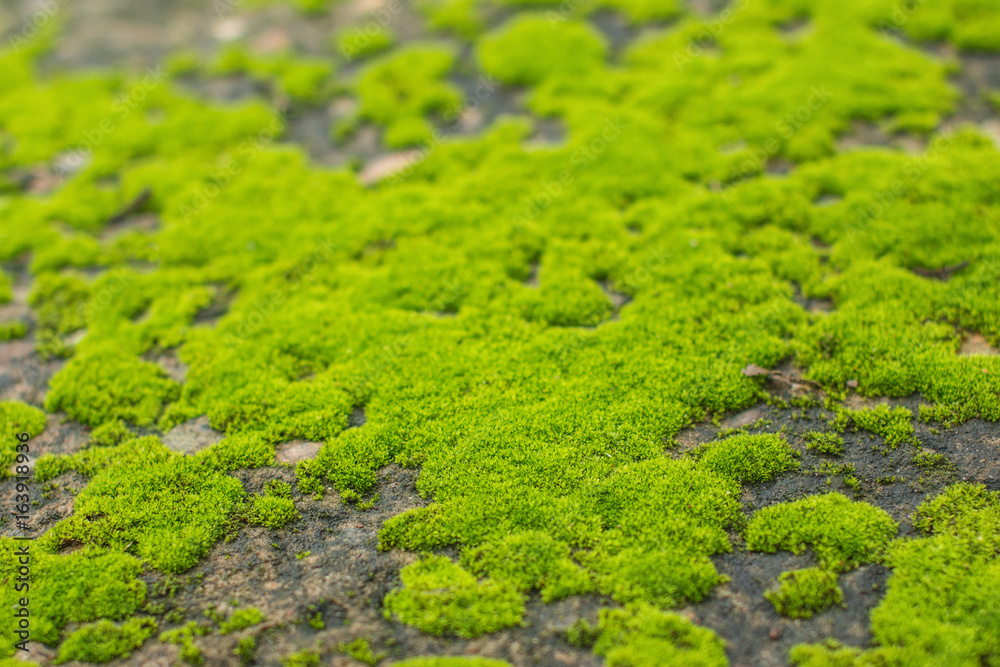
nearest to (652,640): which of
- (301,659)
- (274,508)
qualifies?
(301,659)

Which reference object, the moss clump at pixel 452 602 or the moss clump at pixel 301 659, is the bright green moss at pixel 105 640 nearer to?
the moss clump at pixel 301 659

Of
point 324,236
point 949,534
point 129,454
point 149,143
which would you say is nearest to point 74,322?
point 129,454

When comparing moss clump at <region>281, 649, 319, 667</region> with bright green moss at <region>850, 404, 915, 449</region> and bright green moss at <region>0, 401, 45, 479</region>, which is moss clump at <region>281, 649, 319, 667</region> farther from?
bright green moss at <region>850, 404, 915, 449</region>

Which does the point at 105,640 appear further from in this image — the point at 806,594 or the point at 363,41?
the point at 363,41

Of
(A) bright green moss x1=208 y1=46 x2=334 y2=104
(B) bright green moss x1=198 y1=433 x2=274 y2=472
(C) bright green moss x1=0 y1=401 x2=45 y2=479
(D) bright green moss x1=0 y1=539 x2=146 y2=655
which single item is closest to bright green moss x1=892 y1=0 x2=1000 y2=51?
(A) bright green moss x1=208 y1=46 x2=334 y2=104

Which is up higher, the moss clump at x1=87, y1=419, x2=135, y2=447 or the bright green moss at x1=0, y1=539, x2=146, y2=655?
the moss clump at x1=87, y1=419, x2=135, y2=447

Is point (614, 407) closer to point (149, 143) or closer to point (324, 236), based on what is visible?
point (324, 236)
